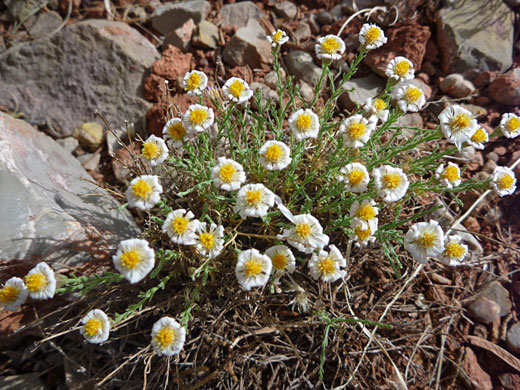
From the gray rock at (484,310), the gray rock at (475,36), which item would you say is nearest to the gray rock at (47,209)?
the gray rock at (484,310)

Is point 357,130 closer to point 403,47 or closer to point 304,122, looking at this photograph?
point 304,122

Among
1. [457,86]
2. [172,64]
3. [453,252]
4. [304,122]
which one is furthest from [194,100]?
[457,86]

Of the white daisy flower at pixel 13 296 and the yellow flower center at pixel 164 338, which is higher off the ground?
the white daisy flower at pixel 13 296

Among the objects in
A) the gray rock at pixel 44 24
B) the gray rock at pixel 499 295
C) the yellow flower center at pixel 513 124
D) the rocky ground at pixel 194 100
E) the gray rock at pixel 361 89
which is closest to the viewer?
the yellow flower center at pixel 513 124

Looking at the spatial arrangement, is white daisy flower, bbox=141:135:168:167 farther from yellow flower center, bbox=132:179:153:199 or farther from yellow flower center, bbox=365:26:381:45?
yellow flower center, bbox=365:26:381:45

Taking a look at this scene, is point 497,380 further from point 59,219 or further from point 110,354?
point 59,219

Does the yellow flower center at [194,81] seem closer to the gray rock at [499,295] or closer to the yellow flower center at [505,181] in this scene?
the yellow flower center at [505,181]
